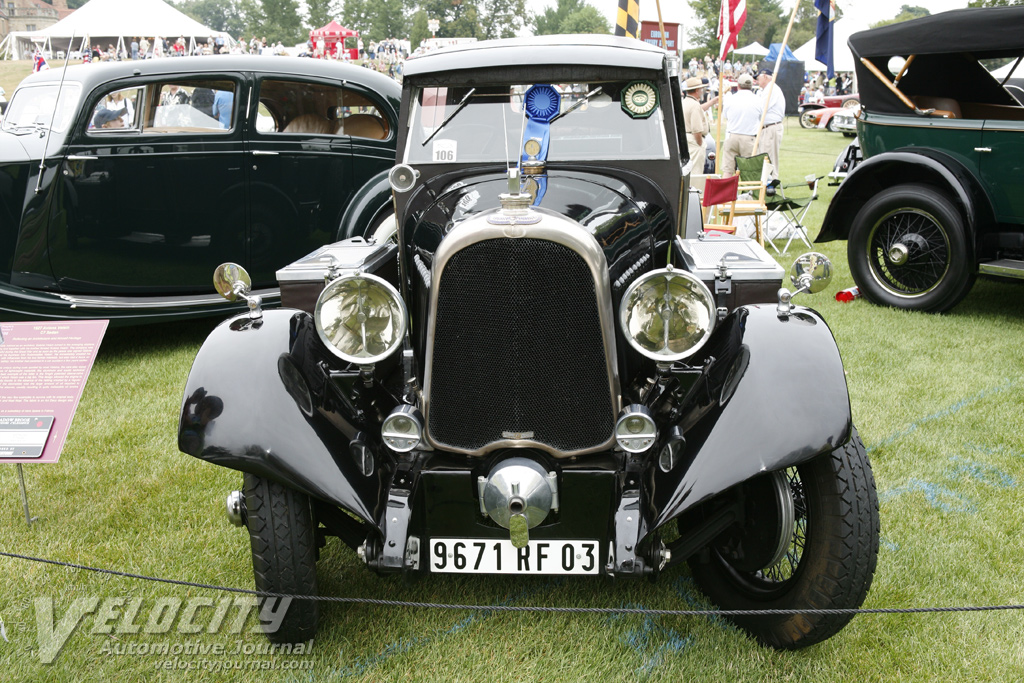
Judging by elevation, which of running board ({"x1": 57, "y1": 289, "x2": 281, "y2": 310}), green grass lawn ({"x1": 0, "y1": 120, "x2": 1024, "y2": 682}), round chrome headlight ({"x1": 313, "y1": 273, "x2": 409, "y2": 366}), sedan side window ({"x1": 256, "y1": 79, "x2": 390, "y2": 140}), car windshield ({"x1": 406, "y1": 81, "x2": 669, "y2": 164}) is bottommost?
green grass lawn ({"x1": 0, "y1": 120, "x2": 1024, "y2": 682})

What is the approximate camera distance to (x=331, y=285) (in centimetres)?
238

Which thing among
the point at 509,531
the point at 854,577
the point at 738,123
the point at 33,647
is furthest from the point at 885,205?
the point at 33,647

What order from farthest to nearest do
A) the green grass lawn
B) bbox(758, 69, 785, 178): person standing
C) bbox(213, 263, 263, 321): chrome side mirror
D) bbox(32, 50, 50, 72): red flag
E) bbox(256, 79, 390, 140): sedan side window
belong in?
bbox(758, 69, 785, 178): person standing < bbox(32, 50, 50, 72): red flag < bbox(256, 79, 390, 140): sedan side window < bbox(213, 263, 263, 321): chrome side mirror < the green grass lawn

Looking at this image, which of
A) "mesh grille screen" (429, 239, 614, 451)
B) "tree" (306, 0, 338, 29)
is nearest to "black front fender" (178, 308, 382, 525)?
"mesh grille screen" (429, 239, 614, 451)

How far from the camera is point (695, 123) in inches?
367

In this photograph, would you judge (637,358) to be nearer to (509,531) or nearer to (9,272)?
(509,531)

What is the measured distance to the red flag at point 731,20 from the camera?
8.52m

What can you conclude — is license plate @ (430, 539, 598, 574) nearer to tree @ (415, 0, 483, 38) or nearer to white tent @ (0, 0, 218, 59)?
white tent @ (0, 0, 218, 59)

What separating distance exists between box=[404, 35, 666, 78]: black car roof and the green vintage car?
3.71 m

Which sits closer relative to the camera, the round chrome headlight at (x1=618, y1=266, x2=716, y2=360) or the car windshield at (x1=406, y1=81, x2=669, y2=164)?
the round chrome headlight at (x1=618, y1=266, x2=716, y2=360)

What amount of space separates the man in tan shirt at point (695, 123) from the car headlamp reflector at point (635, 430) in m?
7.28

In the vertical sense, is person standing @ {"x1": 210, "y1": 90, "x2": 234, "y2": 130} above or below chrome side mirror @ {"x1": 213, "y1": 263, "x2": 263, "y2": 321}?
above

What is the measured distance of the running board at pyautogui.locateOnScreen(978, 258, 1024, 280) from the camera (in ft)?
18.4

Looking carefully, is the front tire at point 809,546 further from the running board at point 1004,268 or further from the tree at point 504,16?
the tree at point 504,16
